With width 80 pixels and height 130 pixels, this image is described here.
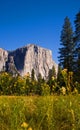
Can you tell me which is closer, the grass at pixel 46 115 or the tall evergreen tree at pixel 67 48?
the grass at pixel 46 115

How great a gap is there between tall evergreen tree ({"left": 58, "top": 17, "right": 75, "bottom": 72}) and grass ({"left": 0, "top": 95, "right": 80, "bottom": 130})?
34812 millimetres

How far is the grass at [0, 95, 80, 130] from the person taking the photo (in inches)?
176

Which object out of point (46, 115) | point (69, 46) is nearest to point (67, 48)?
point (69, 46)

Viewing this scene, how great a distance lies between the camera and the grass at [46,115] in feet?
14.7

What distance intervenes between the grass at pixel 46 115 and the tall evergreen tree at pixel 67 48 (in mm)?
34812

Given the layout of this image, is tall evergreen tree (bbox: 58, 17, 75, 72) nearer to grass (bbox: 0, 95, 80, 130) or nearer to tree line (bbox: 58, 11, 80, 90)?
tree line (bbox: 58, 11, 80, 90)

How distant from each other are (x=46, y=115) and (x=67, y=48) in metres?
39.3

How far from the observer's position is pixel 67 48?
44.2 meters

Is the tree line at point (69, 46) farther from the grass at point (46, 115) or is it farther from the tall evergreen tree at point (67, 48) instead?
the grass at point (46, 115)

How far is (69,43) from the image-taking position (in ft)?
145

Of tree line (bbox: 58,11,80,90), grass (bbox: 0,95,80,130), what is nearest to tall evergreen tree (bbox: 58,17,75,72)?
tree line (bbox: 58,11,80,90)

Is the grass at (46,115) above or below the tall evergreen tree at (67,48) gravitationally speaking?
below

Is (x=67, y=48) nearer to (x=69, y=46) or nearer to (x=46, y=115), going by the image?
(x=69, y=46)

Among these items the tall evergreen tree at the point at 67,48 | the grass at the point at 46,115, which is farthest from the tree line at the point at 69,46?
the grass at the point at 46,115
